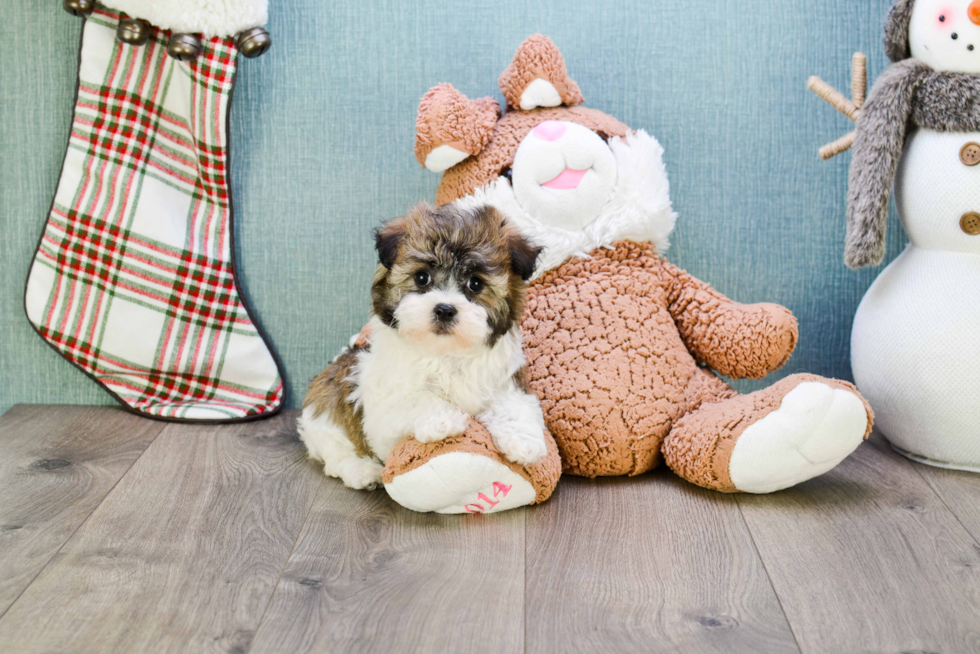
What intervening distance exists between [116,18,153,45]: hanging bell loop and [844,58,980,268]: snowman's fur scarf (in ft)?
5.20

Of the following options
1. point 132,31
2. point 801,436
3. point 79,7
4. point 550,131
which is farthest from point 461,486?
point 79,7

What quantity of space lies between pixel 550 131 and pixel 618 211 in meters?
0.22

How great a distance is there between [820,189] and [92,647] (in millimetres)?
1836

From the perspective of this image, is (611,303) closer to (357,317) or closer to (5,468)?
(357,317)

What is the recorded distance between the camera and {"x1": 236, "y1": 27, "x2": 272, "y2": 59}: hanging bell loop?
1.91 m

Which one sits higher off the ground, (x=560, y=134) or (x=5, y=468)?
(x=560, y=134)

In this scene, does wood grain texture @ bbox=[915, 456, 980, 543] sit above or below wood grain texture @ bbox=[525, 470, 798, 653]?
above

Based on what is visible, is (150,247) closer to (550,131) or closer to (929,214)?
(550,131)

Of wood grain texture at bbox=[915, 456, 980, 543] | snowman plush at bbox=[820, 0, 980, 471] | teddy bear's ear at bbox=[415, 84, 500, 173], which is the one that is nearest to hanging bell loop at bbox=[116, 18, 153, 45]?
teddy bear's ear at bbox=[415, 84, 500, 173]

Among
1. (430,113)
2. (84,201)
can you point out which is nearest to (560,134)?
(430,113)

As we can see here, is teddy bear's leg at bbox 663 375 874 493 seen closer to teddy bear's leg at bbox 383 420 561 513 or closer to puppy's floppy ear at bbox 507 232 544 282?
teddy bear's leg at bbox 383 420 561 513

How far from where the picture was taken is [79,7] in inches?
74.0

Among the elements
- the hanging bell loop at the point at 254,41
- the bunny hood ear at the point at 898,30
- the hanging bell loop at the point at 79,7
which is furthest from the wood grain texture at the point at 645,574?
the hanging bell loop at the point at 79,7

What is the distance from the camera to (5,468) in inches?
71.2
